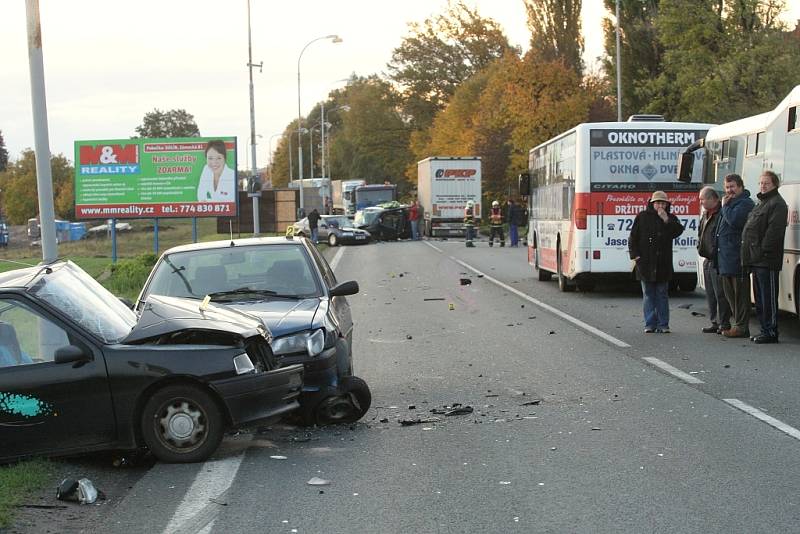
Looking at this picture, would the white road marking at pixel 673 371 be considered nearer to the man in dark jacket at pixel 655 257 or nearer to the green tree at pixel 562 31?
the man in dark jacket at pixel 655 257

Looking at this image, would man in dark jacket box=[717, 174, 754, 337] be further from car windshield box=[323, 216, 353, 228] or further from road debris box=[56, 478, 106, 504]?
car windshield box=[323, 216, 353, 228]

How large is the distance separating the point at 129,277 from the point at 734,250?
47.2 ft

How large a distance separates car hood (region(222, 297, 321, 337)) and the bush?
40.2ft

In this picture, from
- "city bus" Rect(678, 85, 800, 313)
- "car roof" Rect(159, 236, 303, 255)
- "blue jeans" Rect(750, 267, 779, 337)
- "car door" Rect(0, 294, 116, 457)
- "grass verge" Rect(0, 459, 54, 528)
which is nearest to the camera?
"grass verge" Rect(0, 459, 54, 528)

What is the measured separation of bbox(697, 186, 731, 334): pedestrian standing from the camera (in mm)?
13422

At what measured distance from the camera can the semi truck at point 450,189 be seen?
2055 inches

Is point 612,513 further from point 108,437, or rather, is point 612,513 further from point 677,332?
point 677,332

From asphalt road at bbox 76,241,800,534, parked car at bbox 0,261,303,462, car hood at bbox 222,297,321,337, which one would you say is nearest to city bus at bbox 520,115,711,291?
asphalt road at bbox 76,241,800,534

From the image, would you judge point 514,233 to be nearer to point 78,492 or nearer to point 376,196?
point 376,196

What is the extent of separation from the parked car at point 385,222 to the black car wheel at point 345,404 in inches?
1746

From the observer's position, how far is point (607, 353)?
11844mm

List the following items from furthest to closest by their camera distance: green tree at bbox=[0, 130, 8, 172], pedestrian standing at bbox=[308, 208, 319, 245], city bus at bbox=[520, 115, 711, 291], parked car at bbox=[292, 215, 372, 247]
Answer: green tree at bbox=[0, 130, 8, 172], parked car at bbox=[292, 215, 372, 247], pedestrian standing at bbox=[308, 208, 319, 245], city bus at bbox=[520, 115, 711, 291]

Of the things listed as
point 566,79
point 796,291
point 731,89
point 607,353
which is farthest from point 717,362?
point 566,79

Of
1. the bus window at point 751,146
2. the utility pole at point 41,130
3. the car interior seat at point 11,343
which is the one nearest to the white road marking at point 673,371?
the bus window at point 751,146
